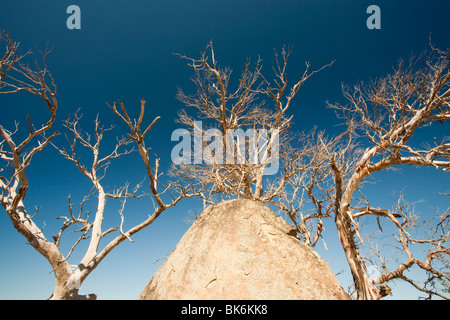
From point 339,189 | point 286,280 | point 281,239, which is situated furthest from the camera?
point 339,189

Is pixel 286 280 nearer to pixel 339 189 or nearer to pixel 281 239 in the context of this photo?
pixel 281 239

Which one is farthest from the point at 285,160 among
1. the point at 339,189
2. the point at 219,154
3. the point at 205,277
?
the point at 205,277

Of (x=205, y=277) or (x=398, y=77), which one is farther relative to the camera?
(x=398, y=77)

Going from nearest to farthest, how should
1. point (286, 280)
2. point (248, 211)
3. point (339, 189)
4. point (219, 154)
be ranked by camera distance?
point (286, 280) → point (248, 211) → point (339, 189) → point (219, 154)

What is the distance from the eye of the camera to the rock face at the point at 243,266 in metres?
3.31

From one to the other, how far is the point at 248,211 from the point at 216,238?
2.60 ft

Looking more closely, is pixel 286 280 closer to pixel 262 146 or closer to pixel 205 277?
pixel 205 277

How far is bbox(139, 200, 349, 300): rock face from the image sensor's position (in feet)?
10.9

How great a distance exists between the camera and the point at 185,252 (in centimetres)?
414

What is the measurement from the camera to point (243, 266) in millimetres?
3490

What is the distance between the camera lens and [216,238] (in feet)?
13.2
